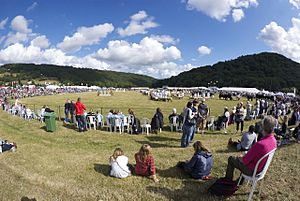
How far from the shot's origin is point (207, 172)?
7047 mm

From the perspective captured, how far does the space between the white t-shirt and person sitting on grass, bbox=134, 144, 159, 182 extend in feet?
1.14

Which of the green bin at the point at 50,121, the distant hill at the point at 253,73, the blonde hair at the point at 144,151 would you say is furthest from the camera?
the distant hill at the point at 253,73

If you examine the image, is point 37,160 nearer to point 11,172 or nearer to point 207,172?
point 11,172

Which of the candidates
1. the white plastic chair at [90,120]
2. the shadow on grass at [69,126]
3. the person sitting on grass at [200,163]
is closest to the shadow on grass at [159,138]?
the white plastic chair at [90,120]

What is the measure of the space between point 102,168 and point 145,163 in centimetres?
170

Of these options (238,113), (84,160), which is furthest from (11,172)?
(238,113)

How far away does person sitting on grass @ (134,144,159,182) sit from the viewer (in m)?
7.16

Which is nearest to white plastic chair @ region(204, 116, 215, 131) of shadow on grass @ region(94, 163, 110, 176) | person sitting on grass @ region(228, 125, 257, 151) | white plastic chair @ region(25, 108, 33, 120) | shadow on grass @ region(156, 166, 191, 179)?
person sitting on grass @ region(228, 125, 257, 151)

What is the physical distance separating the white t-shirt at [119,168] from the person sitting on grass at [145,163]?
0.35 meters

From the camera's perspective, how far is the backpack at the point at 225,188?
585 centimetres

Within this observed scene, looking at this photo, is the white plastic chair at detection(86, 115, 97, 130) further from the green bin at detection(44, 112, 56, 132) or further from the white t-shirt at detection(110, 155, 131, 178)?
the white t-shirt at detection(110, 155, 131, 178)

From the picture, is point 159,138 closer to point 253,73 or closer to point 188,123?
point 188,123

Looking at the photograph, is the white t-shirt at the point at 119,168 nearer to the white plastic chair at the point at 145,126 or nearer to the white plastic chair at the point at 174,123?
the white plastic chair at the point at 145,126

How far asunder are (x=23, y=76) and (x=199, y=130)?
637 feet
